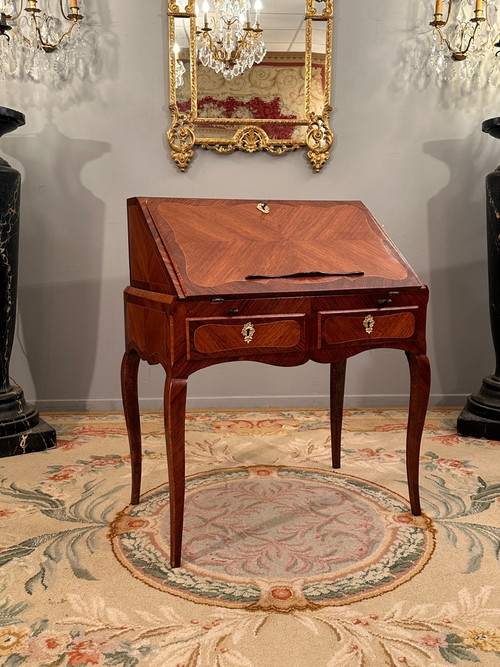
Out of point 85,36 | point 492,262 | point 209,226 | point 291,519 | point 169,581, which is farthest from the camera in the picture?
point 85,36

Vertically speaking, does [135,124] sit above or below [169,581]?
above

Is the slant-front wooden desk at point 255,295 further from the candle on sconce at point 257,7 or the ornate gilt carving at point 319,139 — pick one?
the candle on sconce at point 257,7

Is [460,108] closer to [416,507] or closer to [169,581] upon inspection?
[416,507]

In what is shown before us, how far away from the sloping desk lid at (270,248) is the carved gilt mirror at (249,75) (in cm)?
148

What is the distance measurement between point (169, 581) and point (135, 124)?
2.76 meters

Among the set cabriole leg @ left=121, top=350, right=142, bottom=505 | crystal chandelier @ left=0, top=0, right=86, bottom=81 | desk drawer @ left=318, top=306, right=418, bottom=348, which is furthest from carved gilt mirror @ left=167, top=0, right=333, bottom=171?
desk drawer @ left=318, top=306, right=418, bottom=348

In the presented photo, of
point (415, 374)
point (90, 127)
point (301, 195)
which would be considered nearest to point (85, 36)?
point (90, 127)

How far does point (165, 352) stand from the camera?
2.05 metres

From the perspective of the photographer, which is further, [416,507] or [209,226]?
[416,507]

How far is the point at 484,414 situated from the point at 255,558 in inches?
73.9

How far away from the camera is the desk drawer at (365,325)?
222 cm

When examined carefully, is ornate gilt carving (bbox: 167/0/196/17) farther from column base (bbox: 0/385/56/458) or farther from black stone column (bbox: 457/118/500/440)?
column base (bbox: 0/385/56/458)

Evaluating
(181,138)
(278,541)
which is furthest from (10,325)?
(278,541)

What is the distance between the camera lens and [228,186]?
3916mm
